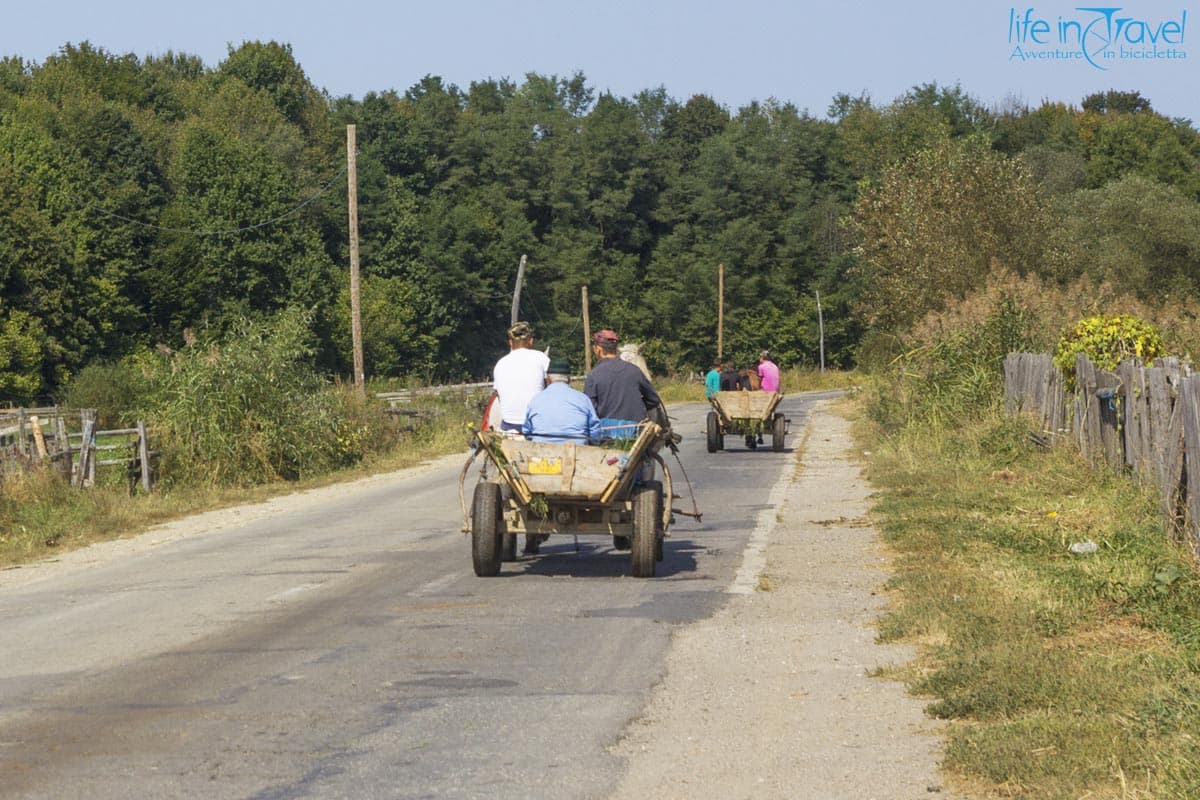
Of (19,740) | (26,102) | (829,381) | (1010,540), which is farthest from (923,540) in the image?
(829,381)

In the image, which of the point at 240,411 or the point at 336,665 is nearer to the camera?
the point at 336,665

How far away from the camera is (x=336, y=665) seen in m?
8.38

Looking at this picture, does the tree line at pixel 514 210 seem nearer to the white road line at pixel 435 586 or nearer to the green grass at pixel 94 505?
the green grass at pixel 94 505

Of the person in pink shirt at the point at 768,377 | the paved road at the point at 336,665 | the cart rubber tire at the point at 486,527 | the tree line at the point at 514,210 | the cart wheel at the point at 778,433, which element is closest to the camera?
the paved road at the point at 336,665

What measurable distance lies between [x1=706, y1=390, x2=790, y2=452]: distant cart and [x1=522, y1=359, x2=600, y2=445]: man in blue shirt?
1668cm

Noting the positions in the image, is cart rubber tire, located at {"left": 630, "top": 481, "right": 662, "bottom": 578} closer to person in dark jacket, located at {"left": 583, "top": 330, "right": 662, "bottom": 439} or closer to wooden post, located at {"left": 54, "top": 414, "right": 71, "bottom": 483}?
Result: person in dark jacket, located at {"left": 583, "top": 330, "right": 662, "bottom": 439}

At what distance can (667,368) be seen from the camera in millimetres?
94938

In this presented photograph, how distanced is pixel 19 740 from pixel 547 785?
2.53 meters

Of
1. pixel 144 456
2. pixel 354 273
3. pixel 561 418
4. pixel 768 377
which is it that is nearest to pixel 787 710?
pixel 561 418

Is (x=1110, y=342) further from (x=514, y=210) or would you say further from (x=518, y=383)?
(x=514, y=210)

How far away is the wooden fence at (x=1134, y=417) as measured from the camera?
10781 mm

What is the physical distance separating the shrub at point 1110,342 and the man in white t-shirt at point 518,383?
8.08 m

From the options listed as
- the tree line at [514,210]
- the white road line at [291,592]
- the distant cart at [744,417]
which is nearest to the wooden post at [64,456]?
the white road line at [291,592]

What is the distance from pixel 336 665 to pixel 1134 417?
867cm
